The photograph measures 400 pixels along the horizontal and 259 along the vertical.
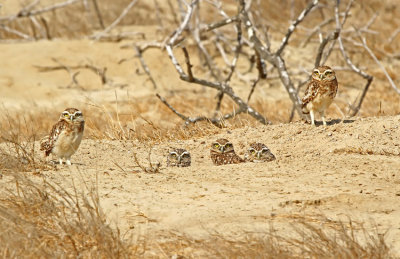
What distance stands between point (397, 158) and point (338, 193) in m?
1.37

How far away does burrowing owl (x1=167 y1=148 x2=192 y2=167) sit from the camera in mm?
7020

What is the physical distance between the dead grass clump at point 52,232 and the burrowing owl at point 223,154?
2403 mm

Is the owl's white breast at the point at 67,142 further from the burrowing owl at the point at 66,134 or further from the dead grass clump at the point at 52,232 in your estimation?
the dead grass clump at the point at 52,232

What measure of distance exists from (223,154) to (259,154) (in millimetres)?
432

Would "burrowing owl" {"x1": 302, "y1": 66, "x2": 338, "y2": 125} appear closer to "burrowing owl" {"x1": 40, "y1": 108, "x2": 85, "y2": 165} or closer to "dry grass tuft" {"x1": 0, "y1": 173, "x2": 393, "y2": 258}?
"burrowing owl" {"x1": 40, "y1": 108, "x2": 85, "y2": 165}

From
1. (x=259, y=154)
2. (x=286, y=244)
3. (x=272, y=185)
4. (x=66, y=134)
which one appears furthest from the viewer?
(x=259, y=154)

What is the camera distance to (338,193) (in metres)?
5.56

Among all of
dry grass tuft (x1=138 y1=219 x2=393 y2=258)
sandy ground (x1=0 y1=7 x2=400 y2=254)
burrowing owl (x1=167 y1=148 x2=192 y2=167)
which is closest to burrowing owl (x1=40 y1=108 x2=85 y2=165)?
sandy ground (x1=0 y1=7 x2=400 y2=254)

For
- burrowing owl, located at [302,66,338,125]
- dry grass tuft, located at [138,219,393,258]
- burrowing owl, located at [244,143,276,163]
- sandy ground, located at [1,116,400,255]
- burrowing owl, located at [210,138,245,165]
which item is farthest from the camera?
burrowing owl, located at [302,66,338,125]

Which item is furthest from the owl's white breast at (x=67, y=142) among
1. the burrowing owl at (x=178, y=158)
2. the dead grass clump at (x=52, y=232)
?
the dead grass clump at (x=52, y=232)

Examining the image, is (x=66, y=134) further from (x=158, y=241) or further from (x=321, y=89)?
(x=321, y=89)

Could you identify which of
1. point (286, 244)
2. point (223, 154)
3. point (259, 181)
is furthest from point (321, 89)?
point (286, 244)

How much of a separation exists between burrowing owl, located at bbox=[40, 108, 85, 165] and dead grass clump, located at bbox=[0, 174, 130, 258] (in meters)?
1.65

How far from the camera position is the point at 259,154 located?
7070 mm
